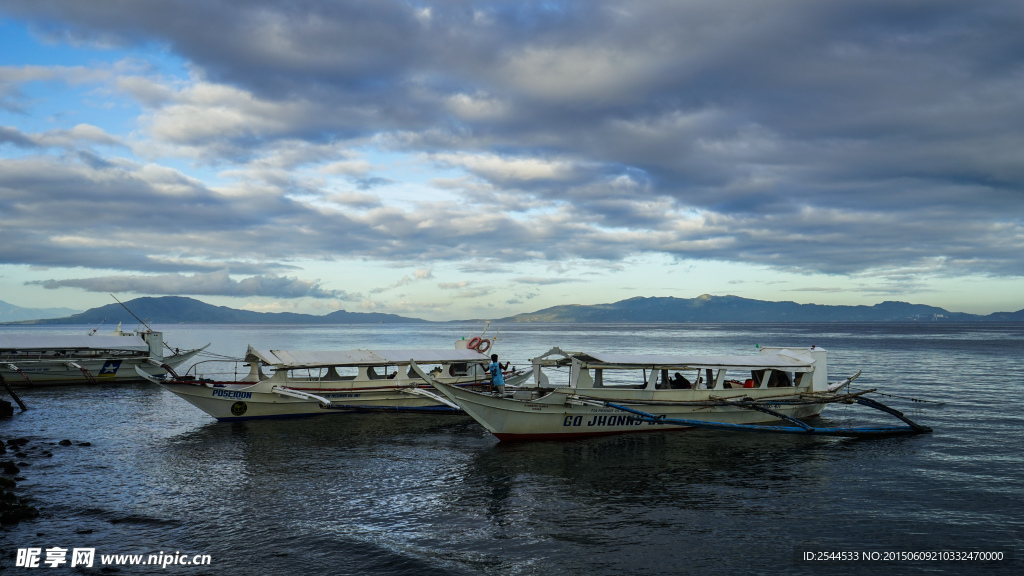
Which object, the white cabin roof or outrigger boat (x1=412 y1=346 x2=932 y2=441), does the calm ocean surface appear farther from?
the white cabin roof

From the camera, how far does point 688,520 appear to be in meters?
15.4

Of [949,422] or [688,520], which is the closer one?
[688,520]

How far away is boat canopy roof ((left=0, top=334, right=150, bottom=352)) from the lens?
45.5 meters

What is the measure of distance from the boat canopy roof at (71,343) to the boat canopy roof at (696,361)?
3857 centimetres

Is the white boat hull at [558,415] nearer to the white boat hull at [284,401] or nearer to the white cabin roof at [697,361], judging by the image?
the white cabin roof at [697,361]

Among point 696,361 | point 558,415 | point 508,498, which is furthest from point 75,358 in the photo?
point 696,361

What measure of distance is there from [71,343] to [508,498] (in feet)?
145

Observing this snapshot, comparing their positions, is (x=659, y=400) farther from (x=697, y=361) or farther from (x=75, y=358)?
(x=75, y=358)

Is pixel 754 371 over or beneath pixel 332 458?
over

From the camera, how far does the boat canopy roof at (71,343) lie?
45.5 metres

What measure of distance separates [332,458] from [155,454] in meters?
6.70

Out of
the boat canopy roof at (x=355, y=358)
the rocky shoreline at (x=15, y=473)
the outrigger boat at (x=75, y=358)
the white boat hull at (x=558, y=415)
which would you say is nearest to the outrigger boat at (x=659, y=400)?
the white boat hull at (x=558, y=415)

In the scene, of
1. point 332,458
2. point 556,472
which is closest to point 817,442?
point 556,472

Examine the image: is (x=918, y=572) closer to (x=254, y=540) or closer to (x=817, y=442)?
(x=817, y=442)
